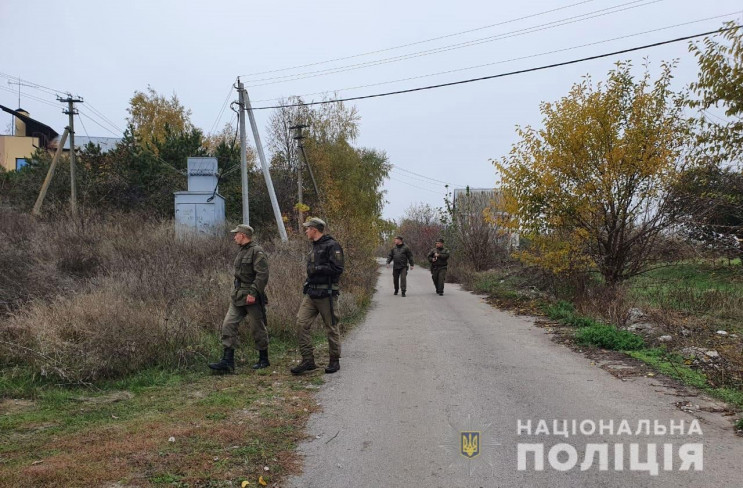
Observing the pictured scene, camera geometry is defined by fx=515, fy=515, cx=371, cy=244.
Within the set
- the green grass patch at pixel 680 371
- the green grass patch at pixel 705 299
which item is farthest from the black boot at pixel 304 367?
the green grass patch at pixel 705 299

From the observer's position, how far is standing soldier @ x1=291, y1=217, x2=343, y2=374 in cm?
678

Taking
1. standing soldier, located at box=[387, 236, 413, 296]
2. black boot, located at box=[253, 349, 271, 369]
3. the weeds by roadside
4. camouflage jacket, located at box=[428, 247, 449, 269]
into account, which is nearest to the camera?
the weeds by roadside

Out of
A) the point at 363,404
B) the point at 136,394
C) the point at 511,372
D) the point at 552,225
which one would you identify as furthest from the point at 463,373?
the point at 552,225

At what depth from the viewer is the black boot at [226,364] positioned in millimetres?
6551

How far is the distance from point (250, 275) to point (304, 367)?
4.64 ft

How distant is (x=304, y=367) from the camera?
22.2ft

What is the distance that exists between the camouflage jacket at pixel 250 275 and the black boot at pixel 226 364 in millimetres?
616

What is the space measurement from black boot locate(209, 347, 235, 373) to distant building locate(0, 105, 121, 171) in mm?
53159

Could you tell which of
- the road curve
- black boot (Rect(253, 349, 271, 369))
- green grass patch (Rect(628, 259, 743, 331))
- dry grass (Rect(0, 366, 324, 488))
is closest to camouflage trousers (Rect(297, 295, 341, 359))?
the road curve

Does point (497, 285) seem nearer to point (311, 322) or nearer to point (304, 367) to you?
point (311, 322)

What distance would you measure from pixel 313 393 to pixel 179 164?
2782 cm

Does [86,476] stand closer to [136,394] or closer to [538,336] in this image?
[136,394]

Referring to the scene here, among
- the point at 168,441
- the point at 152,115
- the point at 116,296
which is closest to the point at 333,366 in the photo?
the point at 168,441

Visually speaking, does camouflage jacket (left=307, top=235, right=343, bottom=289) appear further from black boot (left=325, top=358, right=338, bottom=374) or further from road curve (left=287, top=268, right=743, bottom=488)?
road curve (left=287, top=268, right=743, bottom=488)
